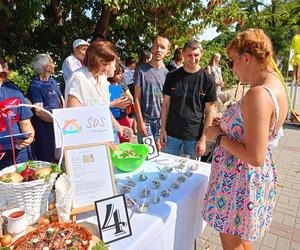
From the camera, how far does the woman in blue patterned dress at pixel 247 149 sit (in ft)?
3.82

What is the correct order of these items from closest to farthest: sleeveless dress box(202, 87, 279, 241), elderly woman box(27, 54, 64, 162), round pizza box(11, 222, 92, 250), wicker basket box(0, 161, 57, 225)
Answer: round pizza box(11, 222, 92, 250), wicker basket box(0, 161, 57, 225), sleeveless dress box(202, 87, 279, 241), elderly woman box(27, 54, 64, 162)

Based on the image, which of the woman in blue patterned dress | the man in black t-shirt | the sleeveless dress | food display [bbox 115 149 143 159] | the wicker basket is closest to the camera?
the wicker basket

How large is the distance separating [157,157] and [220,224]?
2.29ft

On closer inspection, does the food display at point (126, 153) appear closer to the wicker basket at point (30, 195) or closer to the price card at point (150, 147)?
the price card at point (150, 147)

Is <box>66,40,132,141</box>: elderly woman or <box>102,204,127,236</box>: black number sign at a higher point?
<box>66,40,132,141</box>: elderly woman

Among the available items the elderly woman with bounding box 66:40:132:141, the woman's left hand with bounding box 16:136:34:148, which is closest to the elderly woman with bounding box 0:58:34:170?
the woman's left hand with bounding box 16:136:34:148

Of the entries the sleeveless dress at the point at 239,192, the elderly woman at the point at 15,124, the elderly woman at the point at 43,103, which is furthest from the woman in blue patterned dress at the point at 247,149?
the elderly woman at the point at 43,103

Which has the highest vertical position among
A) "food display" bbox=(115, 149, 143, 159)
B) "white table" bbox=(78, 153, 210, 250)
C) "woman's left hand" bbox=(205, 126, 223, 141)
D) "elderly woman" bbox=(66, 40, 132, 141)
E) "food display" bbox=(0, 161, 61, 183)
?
"elderly woman" bbox=(66, 40, 132, 141)

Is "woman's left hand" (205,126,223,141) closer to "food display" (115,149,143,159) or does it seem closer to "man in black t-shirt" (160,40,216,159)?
"food display" (115,149,143,159)

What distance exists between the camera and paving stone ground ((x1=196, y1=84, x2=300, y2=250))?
2.34 meters

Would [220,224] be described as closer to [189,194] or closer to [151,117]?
[189,194]

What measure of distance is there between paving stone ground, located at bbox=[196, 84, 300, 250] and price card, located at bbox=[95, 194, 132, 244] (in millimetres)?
1443

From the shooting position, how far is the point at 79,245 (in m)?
0.92

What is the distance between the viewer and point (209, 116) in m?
2.37
